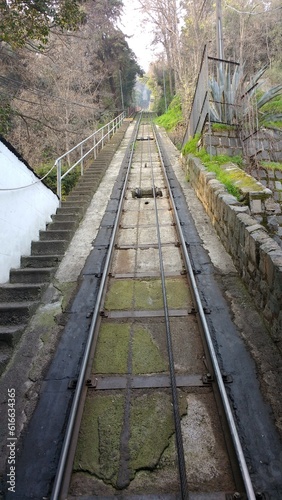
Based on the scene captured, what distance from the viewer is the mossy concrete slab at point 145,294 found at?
14.3 ft

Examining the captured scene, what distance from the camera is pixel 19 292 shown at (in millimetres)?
4504

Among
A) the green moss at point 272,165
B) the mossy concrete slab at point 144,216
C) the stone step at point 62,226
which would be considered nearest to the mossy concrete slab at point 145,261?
the stone step at point 62,226

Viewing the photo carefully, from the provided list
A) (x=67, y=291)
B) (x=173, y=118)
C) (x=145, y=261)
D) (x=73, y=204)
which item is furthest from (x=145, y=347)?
(x=173, y=118)

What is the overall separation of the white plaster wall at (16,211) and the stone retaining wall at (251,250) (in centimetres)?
324

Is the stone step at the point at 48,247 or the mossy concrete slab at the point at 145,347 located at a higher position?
the stone step at the point at 48,247

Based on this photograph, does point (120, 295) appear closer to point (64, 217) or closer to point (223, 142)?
point (64, 217)

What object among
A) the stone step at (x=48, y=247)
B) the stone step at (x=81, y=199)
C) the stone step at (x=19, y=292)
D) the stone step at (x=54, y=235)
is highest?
the stone step at (x=81, y=199)

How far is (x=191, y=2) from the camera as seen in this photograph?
17.6 metres

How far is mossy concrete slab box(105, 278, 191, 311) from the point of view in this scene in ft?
14.3

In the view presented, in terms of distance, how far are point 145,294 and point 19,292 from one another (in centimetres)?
172

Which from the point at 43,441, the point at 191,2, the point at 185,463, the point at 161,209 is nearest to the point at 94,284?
the point at 43,441

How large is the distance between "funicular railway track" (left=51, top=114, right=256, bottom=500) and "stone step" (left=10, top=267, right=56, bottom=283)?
0.87 meters

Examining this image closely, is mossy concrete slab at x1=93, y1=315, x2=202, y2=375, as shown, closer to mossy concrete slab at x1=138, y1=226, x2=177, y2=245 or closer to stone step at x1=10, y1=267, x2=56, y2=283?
stone step at x1=10, y1=267, x2=56, y2=283

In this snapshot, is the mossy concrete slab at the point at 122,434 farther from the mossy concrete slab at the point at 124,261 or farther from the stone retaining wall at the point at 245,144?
the stone retaining wall at the point at 245,144
